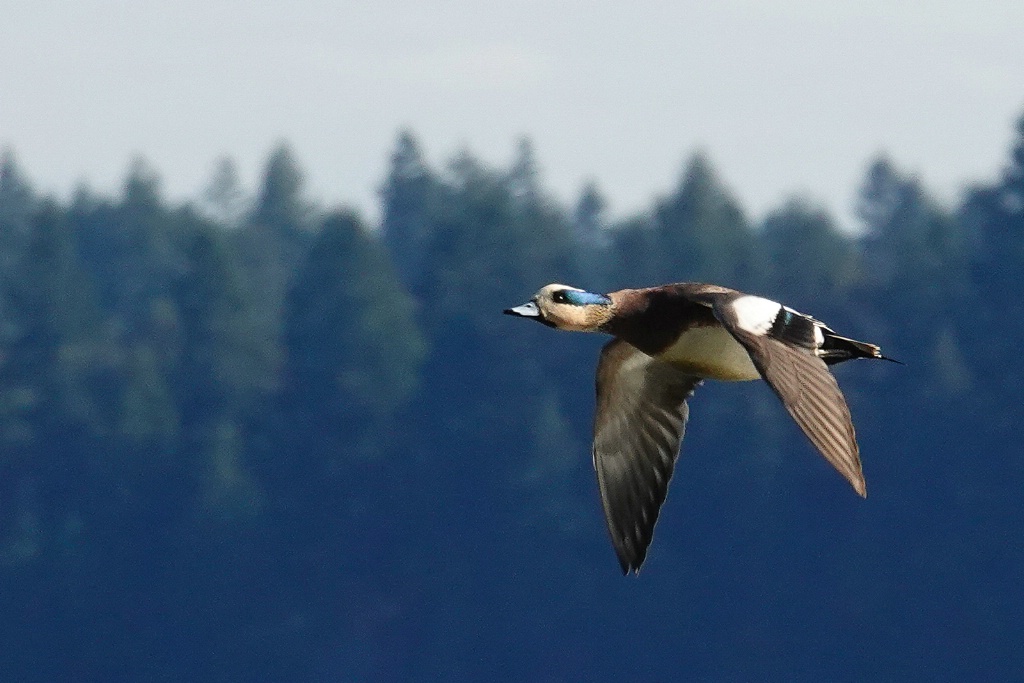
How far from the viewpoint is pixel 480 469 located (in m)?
88.0

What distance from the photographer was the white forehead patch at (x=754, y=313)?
12742 mm

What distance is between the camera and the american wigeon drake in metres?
12.1

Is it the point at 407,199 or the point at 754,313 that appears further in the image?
the point at 407,199

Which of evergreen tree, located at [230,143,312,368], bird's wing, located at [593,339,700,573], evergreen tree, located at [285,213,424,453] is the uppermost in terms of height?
evergreen tree, located at [230,143,312,368]

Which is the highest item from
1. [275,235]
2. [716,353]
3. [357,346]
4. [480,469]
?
[275,235]

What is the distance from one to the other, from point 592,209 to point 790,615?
4320cm

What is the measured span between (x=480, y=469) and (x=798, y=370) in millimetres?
75807

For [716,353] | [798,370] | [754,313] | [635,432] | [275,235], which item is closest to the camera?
[798,370]

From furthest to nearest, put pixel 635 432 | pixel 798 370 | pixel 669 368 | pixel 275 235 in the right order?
pixel 275 235
pixel 635 432
pixel 669 368
pixel 798 370

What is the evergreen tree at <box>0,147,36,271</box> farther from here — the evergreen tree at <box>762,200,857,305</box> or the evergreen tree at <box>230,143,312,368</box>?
the evergreen tree at <box>762,200,857,305</box>

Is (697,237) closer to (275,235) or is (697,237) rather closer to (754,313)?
(275,235)

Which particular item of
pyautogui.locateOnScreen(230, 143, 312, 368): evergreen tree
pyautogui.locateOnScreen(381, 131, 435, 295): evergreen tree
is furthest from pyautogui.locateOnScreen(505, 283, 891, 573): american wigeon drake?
pyautogui.locateOnScreen(381, 131, 435, 295): evergreen tree

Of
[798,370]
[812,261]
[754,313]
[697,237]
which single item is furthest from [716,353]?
[697,237]

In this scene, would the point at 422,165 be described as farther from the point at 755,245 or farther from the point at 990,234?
the point at 990,234
